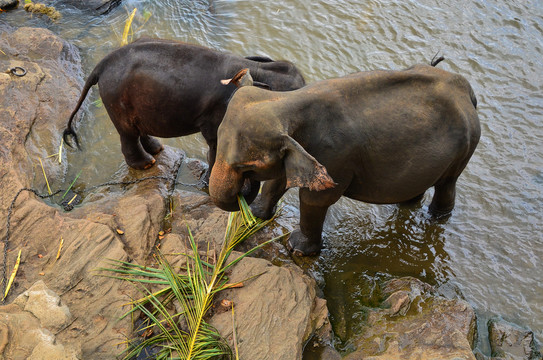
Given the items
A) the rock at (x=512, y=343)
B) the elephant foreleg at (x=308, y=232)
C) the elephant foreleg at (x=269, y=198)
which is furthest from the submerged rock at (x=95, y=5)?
the rock at (x=512, y=343)

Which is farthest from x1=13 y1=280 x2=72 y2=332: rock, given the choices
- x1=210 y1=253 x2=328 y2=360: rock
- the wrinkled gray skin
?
the wrinkled gray skin

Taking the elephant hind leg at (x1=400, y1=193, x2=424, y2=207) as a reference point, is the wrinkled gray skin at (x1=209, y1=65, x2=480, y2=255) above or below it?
above

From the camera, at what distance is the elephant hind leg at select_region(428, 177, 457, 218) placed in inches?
213

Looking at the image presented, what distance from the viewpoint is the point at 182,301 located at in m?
4.24

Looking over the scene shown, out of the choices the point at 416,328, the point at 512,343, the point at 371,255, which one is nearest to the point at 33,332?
the point at 416,328

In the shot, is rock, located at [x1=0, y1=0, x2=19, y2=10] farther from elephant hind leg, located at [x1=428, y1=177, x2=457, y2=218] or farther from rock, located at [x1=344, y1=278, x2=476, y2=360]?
rock, located at [x1=344, y1=278, x2=476, y2=360]

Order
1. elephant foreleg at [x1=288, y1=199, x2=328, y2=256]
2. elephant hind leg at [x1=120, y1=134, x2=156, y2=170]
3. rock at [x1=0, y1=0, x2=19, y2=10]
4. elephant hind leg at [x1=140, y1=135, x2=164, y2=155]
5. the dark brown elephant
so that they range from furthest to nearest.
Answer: rock at [x1=0, y1=0, x2=19, y2=10]
elephant hind leg at [x1=140, y1=135, x2=164, y2=155]
elephant hind leg at [x1=120, y1=134, x2=156, y2=170]
the dark brown elephant
elephant foreleg at [x1=288, y1=199, x2=328, y2=256]

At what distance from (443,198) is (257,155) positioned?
2.60 metres

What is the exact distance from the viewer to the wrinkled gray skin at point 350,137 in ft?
12.9

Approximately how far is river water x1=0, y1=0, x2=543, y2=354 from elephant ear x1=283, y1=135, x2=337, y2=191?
153 centimetres

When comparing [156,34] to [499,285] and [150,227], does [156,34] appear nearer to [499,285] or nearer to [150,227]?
[150,227]

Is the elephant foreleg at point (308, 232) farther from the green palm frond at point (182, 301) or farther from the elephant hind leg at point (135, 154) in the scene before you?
the elephant hind leg at point (135, 154)

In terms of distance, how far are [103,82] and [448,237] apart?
402cm

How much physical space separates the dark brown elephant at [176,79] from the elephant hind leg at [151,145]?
711 millimetres
